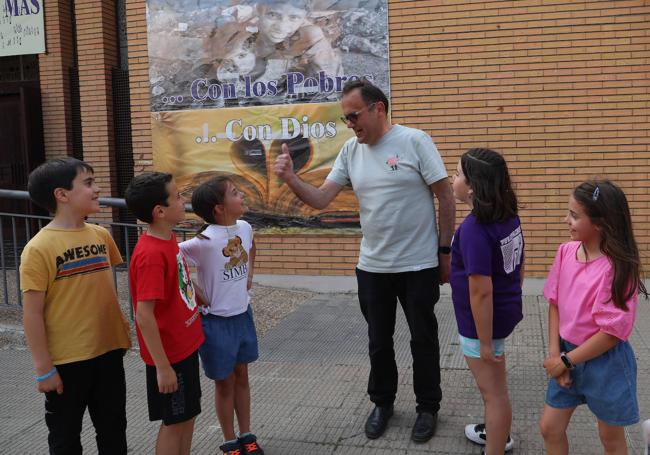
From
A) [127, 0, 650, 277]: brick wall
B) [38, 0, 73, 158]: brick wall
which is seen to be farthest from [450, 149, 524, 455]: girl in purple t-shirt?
[38, 0, 73, 158]: brick wall

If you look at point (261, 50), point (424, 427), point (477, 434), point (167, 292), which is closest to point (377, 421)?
point (424, 427)

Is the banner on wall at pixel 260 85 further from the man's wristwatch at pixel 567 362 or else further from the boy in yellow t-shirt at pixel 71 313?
the man's wristwatch at pixel 567 362

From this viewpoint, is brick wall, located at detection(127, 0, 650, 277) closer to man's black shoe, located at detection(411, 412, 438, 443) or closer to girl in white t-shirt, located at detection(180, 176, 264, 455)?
man's black shoe, located at detection(411, 412, 438, 443)

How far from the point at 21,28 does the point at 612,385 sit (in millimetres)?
8848

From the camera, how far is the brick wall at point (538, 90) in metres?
6.48

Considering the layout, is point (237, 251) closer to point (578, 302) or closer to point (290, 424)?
point (290, 424)

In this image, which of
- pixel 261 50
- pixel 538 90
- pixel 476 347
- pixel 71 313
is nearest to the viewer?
pixel 71 313

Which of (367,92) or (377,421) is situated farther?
(377,421)

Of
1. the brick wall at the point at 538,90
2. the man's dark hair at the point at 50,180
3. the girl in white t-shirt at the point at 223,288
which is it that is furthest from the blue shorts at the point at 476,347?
the brick wall at the point at 538,90

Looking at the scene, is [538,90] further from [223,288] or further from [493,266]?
[223,288]

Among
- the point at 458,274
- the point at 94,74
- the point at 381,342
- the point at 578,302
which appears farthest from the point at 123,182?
the point at 578,302

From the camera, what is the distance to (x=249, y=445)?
3.24 metres

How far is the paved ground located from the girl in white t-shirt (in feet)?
1.77

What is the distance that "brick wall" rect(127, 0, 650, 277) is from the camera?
6.48 m
